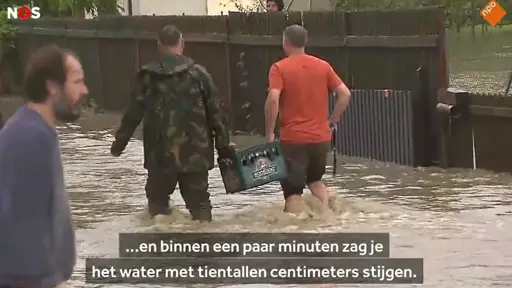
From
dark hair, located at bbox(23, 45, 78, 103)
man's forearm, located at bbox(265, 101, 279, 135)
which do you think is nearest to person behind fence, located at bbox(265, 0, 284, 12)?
man's forearm, located at bbox(265, 101, 279, 135)

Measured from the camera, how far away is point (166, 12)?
3108 cm

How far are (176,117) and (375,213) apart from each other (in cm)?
206

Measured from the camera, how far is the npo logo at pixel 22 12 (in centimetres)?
2895

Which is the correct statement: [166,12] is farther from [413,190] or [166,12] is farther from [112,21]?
[413,190]

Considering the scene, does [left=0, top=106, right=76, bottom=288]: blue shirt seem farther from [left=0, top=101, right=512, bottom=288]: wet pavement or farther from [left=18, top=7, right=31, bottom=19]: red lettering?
[left=18, top=7, right=31, bottom=19]: red lettering

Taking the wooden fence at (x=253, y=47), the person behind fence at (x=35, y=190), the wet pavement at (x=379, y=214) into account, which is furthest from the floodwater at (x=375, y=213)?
the person behind fence at (x=35, y=190)

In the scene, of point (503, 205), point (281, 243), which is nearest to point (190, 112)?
point (281, 243)

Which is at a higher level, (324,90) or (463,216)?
(324,90)

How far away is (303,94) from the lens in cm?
934

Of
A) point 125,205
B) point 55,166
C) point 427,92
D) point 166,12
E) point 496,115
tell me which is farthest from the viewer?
point 166,12

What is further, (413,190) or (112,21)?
(112,21)

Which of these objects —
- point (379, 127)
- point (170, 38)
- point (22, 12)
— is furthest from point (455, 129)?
point (22, 12)

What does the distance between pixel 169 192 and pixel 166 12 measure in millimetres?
22015
